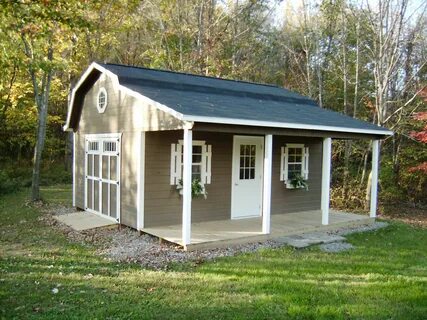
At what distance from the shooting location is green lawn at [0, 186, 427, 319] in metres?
4.28

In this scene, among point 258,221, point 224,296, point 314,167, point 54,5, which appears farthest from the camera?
point 314,167

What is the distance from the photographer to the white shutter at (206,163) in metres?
8.74

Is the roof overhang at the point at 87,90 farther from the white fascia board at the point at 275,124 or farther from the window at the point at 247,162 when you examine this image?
the window at the point at 247,162

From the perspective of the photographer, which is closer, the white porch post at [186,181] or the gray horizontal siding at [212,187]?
the white porch post at [186,181]

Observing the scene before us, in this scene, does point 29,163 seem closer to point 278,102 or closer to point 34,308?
point 278,102

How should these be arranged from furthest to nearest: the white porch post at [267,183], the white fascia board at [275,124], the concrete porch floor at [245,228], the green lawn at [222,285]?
1. the white porch post at [267,183]
2. the concrete porch floor at [245,228]
3. the white fascia board at [275,124]
4. the green lawn at [222,285]

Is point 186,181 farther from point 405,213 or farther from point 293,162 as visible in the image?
point 405,213

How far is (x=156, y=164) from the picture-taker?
8.23 m

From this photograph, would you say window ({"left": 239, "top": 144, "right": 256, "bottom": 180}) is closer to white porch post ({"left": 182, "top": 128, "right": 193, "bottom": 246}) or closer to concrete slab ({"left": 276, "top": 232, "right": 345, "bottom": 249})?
concrete slab ({"left": 276, "top": 232, "right": 345, "bottom": 249})

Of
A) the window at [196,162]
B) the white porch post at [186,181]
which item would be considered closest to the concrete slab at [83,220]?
the window at [196,162]

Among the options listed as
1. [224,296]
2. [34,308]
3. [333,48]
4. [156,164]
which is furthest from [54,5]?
[333,48]

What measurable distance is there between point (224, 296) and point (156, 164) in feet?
13.2

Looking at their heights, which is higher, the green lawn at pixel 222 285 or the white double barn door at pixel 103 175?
the white double barn door at pixel 103 175

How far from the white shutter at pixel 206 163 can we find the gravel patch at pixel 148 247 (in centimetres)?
180
